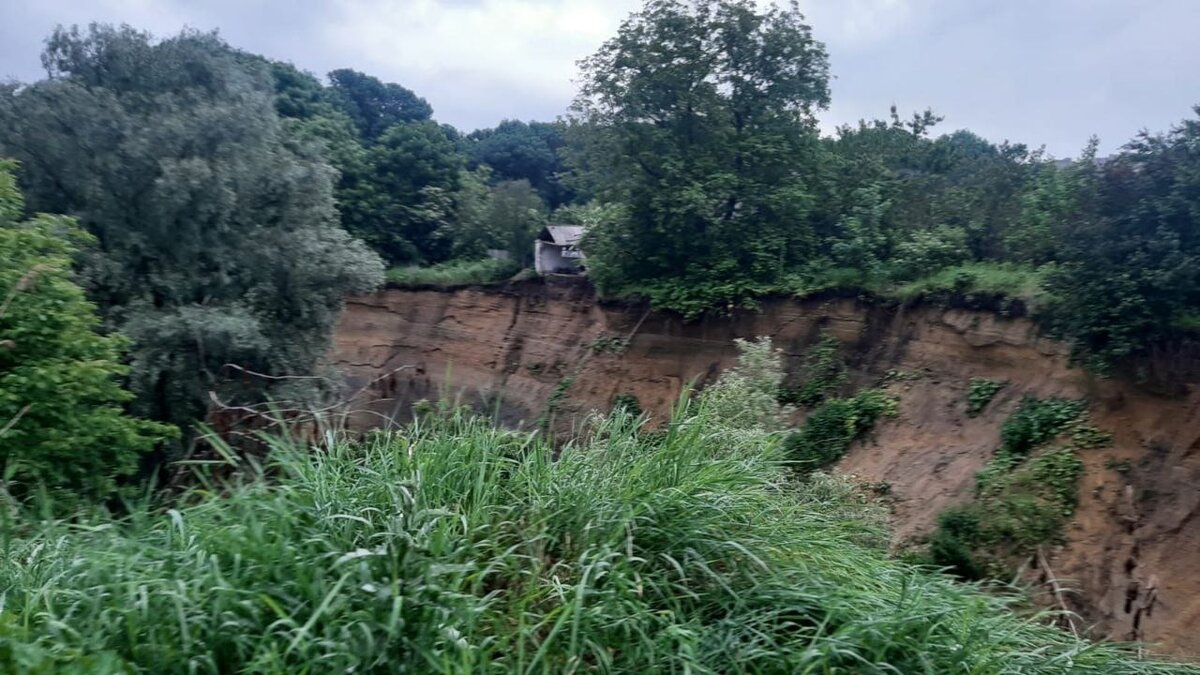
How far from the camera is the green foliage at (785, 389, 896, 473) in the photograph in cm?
1673

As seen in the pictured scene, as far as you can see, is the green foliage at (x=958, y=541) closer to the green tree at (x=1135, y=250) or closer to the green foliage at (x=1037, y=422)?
the green foliage at (x=1037, y=422)

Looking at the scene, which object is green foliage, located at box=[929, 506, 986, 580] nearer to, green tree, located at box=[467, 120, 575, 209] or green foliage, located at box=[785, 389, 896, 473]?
green foliage, located at box=[785, 389, 896, 473]

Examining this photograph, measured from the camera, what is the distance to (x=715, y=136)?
2039cm

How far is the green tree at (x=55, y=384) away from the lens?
33.3 ft

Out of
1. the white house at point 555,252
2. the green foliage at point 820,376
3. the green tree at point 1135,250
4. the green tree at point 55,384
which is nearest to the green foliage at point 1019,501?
the green tree at point 1135,250

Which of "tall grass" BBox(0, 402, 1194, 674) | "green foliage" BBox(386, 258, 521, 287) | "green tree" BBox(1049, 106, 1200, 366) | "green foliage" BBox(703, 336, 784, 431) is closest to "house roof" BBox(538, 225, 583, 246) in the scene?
"green foliage" BBox(386, 258, 521, 287)

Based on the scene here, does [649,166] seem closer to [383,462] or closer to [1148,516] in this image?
[1148,516]

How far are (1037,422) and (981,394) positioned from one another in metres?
1.78

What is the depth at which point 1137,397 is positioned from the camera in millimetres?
12578

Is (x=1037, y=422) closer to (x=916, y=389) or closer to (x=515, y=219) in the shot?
(x=916, y=389)

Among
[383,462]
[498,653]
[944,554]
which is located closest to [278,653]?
[498,653]

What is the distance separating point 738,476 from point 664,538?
64 cm

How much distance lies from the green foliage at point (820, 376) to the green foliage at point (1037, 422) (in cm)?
→ 451

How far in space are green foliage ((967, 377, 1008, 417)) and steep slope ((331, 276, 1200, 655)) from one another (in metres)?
0.16
